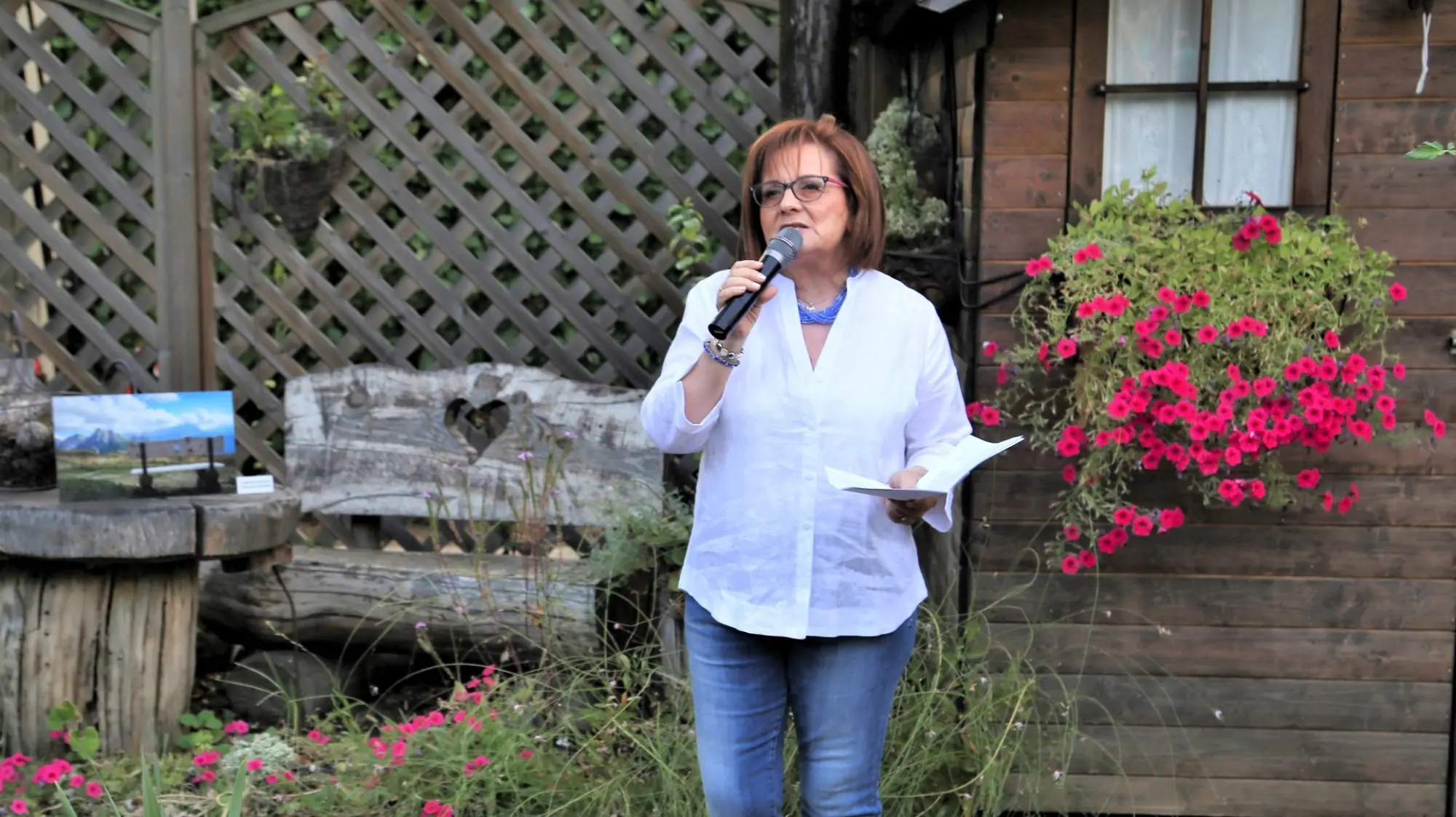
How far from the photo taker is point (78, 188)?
422 centimetres

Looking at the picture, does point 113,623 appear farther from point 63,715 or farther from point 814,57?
point 814,57

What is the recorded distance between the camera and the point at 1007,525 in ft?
9.28

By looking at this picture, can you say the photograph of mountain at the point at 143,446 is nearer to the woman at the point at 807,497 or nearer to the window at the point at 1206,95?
the woman at the point at 807,497

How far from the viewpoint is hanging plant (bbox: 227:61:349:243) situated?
3.96m

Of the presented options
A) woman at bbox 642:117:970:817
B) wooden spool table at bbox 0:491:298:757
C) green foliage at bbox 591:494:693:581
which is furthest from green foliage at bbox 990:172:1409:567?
wooden spool table at bbox 0:491:298:757

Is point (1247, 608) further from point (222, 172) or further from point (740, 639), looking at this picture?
point (222, 172)

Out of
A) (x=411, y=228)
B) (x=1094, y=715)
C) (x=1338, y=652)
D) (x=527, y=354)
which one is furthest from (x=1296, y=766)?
(x=411, y=228)

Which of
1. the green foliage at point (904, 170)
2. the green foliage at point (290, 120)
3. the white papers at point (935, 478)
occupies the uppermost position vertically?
the green foliage at point (290, 120)

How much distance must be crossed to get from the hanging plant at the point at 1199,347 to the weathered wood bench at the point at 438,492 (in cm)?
135

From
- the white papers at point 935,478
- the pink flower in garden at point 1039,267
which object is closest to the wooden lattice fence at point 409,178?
the pink flower in garden at point 1039,267

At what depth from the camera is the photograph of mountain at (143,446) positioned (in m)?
3.26

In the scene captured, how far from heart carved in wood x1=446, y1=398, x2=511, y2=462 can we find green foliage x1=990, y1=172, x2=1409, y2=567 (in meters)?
1.76

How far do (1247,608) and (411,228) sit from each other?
2595 mm

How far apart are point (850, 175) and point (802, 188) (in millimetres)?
88
